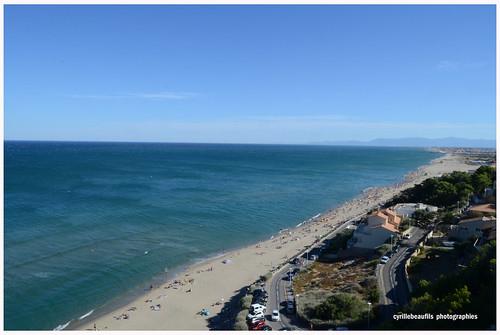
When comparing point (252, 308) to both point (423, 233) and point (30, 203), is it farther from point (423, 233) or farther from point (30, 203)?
point (30, 203)

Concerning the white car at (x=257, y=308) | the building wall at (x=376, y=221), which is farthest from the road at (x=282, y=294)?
the building wall at (x=376, y=221)

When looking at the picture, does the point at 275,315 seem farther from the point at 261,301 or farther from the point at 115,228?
the point at 115,228

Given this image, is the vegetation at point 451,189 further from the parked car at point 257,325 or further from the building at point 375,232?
the parked car at point 257,325

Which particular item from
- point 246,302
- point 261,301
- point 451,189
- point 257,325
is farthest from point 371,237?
point 451,189

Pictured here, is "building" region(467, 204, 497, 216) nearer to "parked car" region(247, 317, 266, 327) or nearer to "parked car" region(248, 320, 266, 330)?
"parked car" region(247, 317, 266, 327)

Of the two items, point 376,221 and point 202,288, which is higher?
point 376,221

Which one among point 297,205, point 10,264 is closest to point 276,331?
point 10,264
